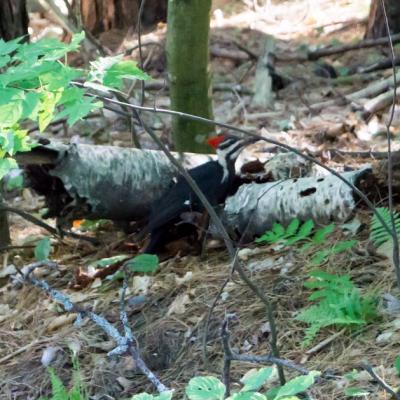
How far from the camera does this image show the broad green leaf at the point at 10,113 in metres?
2.07

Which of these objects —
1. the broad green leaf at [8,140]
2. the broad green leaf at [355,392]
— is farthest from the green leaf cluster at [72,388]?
the broad green leaf at [8,140]

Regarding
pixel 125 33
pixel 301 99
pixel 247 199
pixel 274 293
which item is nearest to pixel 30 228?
pixel 247 199

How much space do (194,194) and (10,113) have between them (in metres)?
2.51

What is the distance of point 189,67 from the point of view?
17.7 feet

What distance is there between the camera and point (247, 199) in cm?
452

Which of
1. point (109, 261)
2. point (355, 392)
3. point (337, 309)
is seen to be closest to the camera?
point (355, 392)

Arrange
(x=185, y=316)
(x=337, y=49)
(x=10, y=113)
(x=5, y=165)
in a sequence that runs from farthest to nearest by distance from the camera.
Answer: (x=337, y=49) < (x=185, y=316) < (x=5, y=165) < (x=10, y=113)

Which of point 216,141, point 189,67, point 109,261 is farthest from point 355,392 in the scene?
point 189,67

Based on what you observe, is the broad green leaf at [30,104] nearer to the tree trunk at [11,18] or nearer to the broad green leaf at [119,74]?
the broad green leaf at [119,74]

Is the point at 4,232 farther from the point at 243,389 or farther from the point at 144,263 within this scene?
the point at 243,389

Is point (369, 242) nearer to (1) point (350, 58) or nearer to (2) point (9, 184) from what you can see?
(2) point (9, 184)

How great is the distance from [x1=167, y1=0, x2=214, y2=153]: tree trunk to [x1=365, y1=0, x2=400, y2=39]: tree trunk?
412 cm

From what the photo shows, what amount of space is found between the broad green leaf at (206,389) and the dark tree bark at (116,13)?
9420mm

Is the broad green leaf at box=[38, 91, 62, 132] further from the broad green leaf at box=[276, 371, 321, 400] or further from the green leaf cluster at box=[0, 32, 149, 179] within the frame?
the broad green leaf at box=[276, 371, 321, 400]
